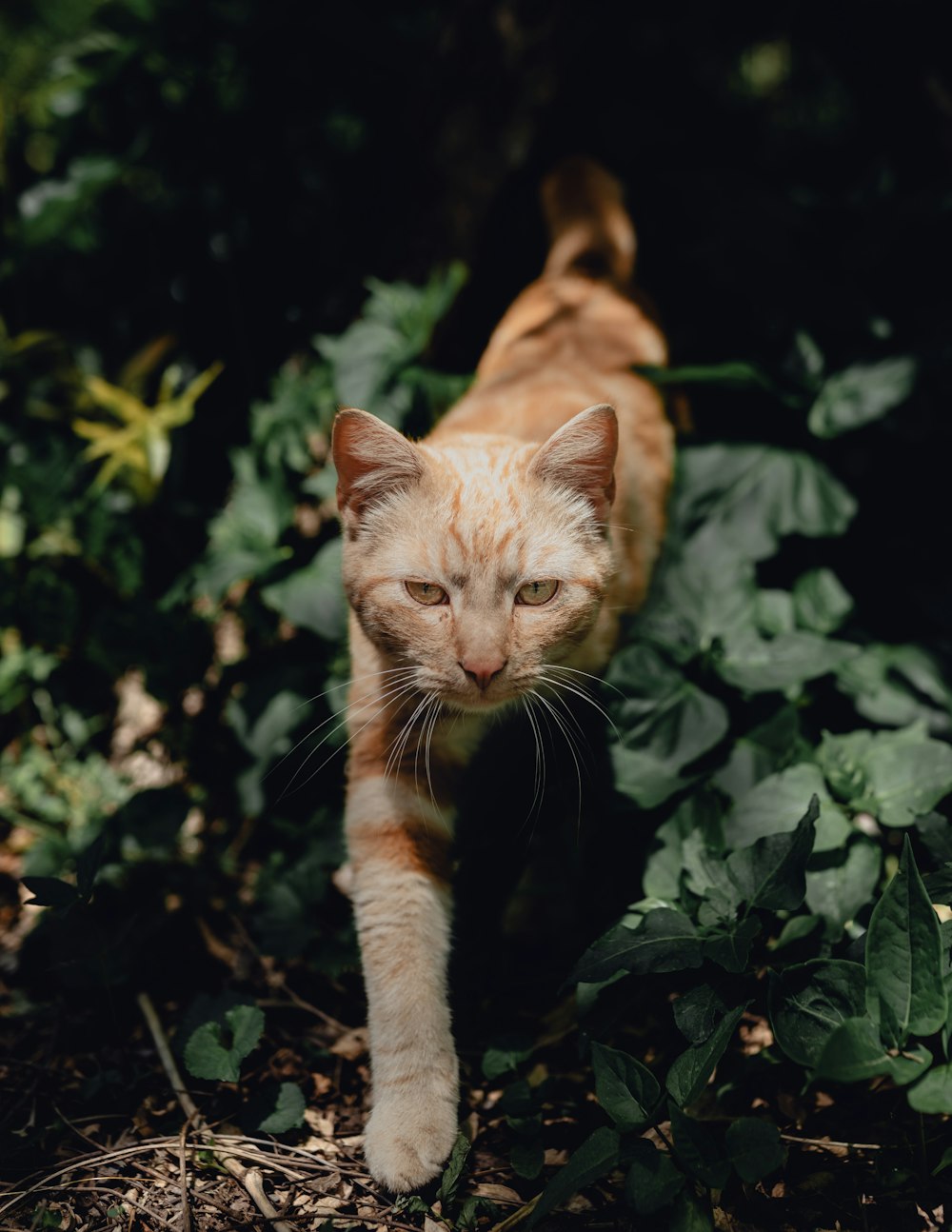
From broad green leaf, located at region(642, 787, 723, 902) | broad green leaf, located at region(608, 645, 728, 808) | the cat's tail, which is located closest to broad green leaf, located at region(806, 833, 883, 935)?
broad green leaf, located at region(642, 787, 723, 902)

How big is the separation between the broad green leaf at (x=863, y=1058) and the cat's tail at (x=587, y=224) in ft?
7.94

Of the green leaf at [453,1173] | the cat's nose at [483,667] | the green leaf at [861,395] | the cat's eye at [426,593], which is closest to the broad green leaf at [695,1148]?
the green leaf at [453,1173]

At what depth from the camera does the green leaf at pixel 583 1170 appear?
1.41 meters

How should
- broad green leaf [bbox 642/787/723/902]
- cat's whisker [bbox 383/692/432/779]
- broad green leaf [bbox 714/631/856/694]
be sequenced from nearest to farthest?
broad green leaf [bbox 642/787/723/902]
cat's whisker [bbox 383/692/432/779]
broad green leaf [bbox 714/631/856/694]

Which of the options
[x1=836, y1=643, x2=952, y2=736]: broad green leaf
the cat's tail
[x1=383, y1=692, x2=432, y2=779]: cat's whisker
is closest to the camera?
[x1=383, y1=692, x2=432, y2=779]: cat's whisker

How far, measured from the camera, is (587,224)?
3.13 m

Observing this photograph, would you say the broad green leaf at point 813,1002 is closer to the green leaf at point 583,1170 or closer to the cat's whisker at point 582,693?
A: the green leaf at point 583,1170

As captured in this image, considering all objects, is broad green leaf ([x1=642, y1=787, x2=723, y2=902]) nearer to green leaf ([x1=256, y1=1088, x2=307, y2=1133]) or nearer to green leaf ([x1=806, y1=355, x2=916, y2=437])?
green leaf ([x1=256, y1=1088, x2=307, y2=1133])

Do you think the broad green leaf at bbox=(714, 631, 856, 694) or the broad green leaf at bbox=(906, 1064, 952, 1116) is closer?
the broad green leaf at bbox=(906, 1064, 952, 1116)

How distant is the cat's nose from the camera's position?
5.69 feet

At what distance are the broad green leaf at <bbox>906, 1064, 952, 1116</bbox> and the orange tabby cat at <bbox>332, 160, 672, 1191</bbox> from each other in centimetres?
87

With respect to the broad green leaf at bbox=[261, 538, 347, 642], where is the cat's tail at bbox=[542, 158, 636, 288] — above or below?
above

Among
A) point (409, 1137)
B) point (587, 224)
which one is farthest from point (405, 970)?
point (587, 224)

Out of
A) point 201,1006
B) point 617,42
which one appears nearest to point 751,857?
point 201,1006
